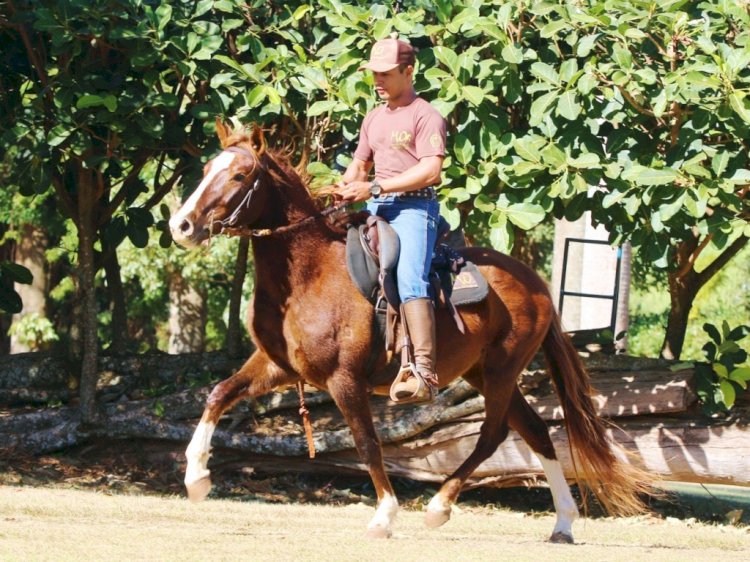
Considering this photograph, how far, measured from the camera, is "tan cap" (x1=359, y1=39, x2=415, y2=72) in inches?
283

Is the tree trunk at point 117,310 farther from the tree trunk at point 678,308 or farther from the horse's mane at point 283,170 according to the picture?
the tree trunk at point 678,308

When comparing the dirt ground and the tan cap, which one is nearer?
the dirt ground

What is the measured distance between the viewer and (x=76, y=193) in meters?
12.2

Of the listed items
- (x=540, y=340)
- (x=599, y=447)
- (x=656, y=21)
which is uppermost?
(x=656, y=21)

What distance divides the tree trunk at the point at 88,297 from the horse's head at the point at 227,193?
4.70 m

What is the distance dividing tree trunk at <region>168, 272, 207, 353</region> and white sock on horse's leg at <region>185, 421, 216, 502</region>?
39.6ft

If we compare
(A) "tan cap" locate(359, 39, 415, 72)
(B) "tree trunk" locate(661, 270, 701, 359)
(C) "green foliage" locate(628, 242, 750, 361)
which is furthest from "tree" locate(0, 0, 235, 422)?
(C) "green foliage" locate(628, 242, 750, 361)

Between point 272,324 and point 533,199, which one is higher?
point 533,199

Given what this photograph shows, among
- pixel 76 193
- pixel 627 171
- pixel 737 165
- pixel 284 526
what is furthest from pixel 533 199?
pixel 76 193

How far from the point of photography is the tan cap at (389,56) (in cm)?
719

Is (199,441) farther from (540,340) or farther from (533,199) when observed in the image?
(533,199)

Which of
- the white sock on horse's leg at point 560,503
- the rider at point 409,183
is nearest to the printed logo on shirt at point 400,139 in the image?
the rider at point 409,183

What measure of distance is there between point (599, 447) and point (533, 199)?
6.48 feet

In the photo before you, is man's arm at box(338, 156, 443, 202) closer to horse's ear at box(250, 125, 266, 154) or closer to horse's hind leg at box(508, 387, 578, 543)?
horse's ear at box(250, 125, 266, 154)
